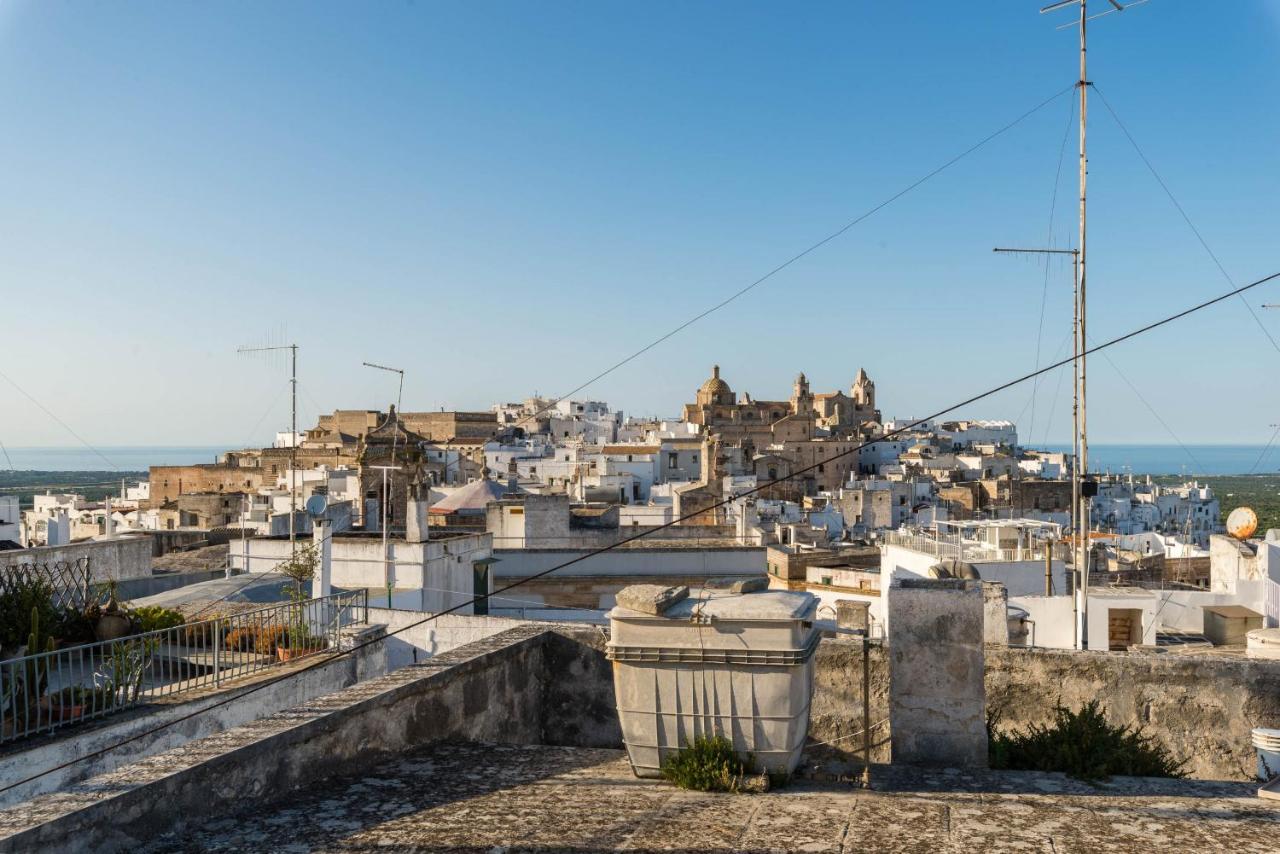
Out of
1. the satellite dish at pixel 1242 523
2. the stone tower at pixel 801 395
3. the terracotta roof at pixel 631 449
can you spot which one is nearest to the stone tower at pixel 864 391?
the stone tower at pixel 801 395

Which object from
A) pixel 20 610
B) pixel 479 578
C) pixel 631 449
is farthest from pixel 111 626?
pixel 631 449

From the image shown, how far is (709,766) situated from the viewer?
4488 millimetres

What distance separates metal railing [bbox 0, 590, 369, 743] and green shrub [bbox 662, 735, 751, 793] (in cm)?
454

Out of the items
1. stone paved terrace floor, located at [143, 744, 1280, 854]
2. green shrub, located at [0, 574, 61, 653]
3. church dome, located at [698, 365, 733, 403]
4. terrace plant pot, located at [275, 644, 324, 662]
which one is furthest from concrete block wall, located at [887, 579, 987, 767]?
church dome, located at [698, 365, 733, 403]

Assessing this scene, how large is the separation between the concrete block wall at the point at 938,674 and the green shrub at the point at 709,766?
1.01 metres

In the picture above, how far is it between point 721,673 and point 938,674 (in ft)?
4.25

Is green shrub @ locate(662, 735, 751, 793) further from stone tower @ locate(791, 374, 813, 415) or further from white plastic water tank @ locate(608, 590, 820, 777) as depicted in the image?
stone tower @ locate(791, 374, 813, 415)

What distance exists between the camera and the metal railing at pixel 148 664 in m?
7.00

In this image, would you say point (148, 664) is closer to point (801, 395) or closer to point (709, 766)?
point (709, 766)

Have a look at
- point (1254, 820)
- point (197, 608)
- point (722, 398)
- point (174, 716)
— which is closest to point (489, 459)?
point (722, 398)

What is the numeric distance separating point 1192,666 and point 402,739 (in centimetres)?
469

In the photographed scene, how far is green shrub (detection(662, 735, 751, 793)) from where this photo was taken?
175 inches

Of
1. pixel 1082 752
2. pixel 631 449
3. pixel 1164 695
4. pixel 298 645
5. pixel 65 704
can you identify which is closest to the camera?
pixel 1082 752

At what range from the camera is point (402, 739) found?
515 centimetres
